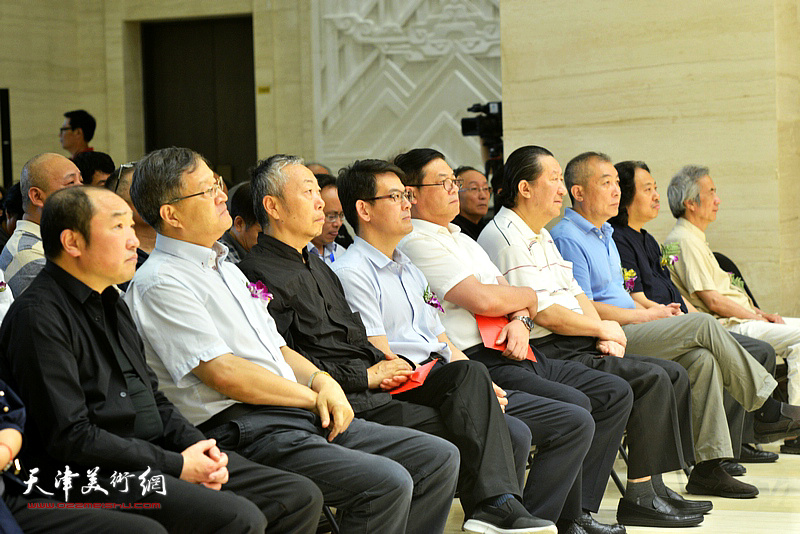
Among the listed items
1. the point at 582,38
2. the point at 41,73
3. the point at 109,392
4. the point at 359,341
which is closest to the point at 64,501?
the point at 109,392

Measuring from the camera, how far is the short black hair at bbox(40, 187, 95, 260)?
2.49 m

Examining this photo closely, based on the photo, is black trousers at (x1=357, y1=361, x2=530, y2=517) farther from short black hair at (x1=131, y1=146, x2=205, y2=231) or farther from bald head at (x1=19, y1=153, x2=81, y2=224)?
bald head at (x1=19, y1=153, x2=81, y2=224)

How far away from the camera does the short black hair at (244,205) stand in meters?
4.36

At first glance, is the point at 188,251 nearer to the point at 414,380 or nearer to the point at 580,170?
the point at 414,380

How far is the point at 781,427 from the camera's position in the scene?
5.16 m

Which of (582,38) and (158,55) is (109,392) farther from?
(158,55)

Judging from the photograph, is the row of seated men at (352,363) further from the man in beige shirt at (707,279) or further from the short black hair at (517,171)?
the man in beige shirt at (707,279)

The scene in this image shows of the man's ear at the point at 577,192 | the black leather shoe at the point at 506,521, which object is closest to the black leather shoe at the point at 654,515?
the black leather shoe at the point at 506,521

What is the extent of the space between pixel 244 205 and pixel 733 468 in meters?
2.60

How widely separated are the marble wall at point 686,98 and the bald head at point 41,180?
10.9 feet

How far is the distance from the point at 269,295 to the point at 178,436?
611mm

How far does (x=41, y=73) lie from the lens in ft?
31.6

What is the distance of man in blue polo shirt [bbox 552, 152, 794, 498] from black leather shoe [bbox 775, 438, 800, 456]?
930mm

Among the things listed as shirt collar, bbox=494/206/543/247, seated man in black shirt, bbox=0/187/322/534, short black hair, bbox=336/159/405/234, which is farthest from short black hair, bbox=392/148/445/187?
seated man in black shirt, bbox=0/187/322/534
